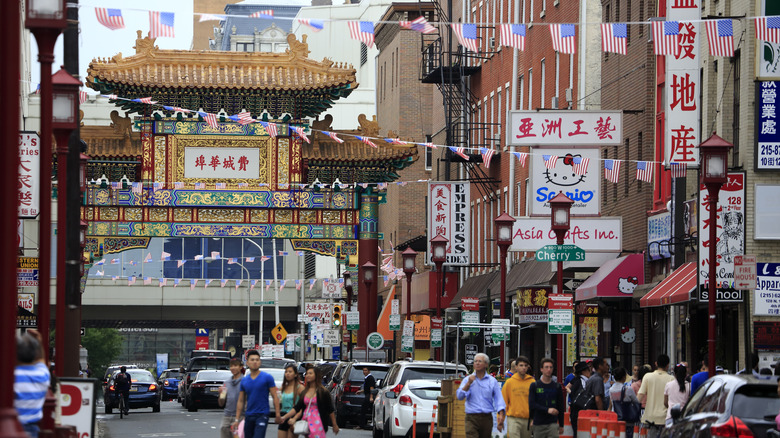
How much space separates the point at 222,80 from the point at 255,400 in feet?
87.9

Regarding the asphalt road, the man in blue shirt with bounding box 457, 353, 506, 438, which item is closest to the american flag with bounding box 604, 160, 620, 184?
the asphalt road

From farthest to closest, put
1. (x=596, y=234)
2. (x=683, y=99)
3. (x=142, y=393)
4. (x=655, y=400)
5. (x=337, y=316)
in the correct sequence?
(x=337, y=316) → (x=142, y=393) → (x=596, y=234) → (x=683, y=99) → (x=655, y=400)

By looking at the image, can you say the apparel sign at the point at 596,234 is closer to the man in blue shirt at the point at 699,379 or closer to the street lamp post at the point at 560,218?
the street lamp post at the point at 560,218

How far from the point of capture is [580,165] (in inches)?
1276

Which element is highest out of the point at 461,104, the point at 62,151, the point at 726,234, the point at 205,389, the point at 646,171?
the point at 461,104

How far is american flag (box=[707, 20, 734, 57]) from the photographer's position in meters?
24.5

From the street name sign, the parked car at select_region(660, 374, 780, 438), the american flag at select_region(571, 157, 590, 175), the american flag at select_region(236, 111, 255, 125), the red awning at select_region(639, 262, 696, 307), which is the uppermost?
the american flag at select_region(236, 111, 255, 125)

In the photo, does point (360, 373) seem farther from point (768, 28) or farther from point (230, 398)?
point (230, 398)

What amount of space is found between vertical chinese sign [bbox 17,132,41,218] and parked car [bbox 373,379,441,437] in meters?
7.00

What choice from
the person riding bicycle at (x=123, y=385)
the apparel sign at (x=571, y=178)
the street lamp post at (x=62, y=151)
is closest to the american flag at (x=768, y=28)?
the apparel sign at (x=571, y=178)

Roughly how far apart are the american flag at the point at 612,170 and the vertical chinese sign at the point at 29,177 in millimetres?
13170

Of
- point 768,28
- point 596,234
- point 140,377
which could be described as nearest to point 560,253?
point 596,234

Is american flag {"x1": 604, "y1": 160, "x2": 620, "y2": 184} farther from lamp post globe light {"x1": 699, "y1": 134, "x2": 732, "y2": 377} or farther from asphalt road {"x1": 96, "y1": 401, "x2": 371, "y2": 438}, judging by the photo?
lamp post globe light {"x1": 699, "y1": 134, "x2": 732, "y2": 377}

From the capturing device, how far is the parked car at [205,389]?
4519cm
